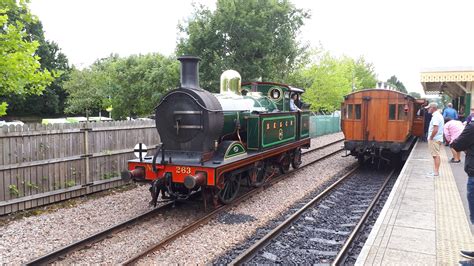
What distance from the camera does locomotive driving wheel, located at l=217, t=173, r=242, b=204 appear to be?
7.58m

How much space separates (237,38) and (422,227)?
13.9 meters

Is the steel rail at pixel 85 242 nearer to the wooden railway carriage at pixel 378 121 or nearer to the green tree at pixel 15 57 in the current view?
the green tree at pixel 15 57

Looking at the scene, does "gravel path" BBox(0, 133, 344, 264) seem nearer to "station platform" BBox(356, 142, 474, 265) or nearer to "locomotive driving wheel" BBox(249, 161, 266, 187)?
"locomotive driving wheel" BBox(249, 161, 266, 187)

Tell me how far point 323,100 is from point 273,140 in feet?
79.2

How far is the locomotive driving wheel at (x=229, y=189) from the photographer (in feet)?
24.9

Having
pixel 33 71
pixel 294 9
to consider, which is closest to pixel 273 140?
pixel 33 71

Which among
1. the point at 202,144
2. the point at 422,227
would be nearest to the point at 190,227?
the point at 202,144

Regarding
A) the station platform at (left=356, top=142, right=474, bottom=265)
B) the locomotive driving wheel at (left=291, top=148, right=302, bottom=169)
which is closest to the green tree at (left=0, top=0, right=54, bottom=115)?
the station platform at (left=356, top=142, right=474, bottom=265)

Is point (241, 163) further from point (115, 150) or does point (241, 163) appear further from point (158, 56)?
point (158, 56)

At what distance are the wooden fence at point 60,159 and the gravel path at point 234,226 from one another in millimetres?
3583

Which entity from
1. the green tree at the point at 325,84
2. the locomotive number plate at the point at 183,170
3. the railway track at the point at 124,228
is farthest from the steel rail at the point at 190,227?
the green tree at the point at 325,84

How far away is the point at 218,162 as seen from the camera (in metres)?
6.96

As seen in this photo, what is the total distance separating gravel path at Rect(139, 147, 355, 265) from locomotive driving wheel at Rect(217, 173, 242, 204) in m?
0.28

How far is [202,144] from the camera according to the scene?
280 inches
